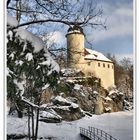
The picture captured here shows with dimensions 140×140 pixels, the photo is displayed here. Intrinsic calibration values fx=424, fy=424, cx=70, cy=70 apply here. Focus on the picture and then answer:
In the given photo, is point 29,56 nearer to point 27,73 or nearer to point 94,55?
point 27,73

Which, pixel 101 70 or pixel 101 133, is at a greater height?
pixel 101 70

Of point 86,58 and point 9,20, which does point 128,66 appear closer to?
point 86,58

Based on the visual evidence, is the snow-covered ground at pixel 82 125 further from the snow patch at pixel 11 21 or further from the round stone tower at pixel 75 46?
the snow patch at pixel 11 21

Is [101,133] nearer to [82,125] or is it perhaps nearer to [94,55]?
[82,125]

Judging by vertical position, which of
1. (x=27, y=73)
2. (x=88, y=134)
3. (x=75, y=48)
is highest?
(x=75, y=48)

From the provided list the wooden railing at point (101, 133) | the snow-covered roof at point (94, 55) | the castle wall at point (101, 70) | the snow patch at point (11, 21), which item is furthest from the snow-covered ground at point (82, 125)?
the snow patch at point (11, 21)

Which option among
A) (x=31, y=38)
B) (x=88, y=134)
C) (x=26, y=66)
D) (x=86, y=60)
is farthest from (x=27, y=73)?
(x=88, y=134)

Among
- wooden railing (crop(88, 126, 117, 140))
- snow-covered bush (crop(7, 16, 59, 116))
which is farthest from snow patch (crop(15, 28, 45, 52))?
wooden railing (crop(88, 126, 117, 140))
